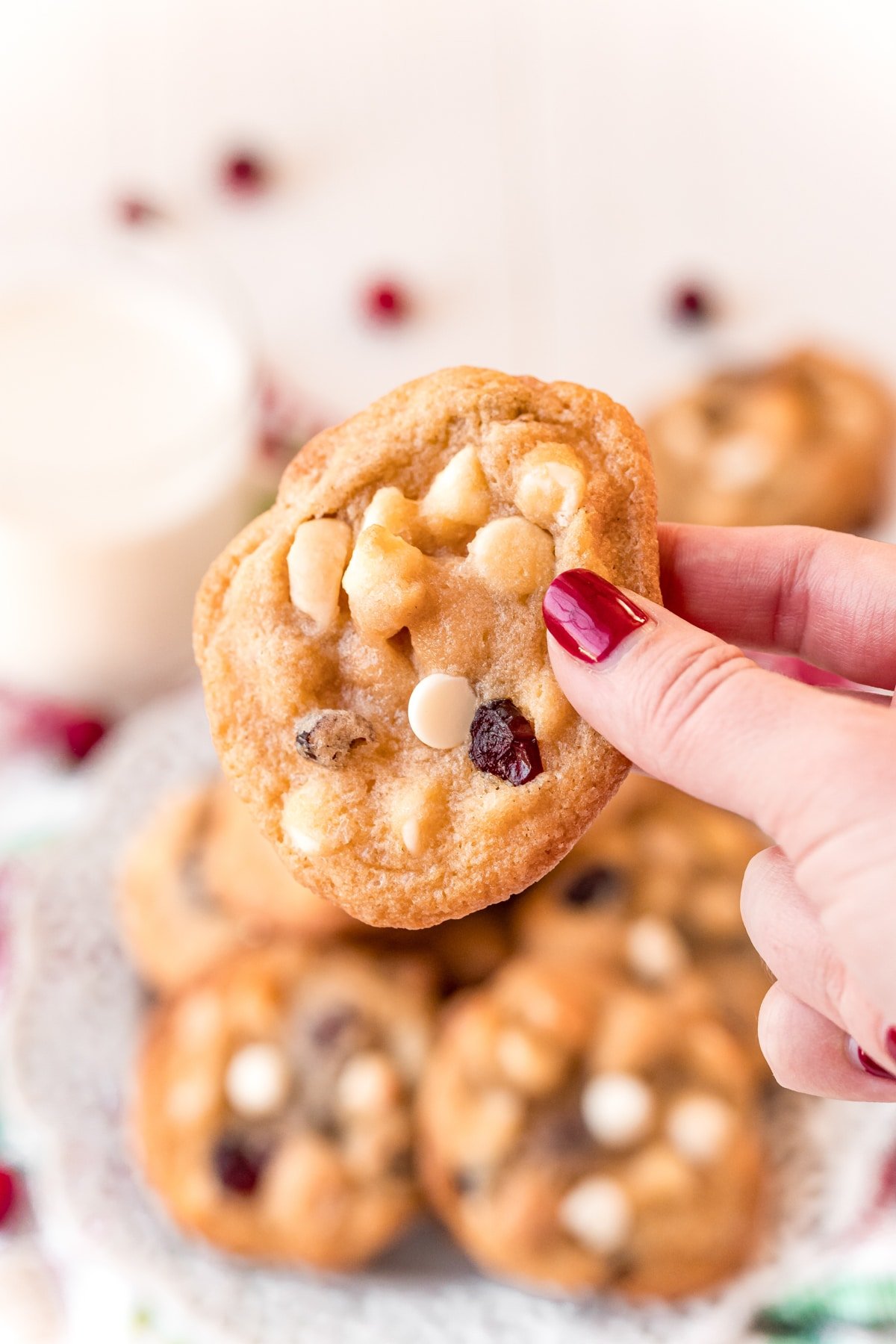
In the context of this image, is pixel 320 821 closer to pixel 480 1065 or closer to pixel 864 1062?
pixel 864 1062

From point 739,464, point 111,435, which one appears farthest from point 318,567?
point 739,464

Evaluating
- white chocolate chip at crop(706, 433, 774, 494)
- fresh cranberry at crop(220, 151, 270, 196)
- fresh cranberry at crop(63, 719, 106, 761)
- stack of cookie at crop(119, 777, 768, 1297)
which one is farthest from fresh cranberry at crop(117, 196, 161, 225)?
stack of cookie at crop(119, 777, 768, 1297)

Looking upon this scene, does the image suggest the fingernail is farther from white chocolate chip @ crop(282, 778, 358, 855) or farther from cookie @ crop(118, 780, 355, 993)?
cookie @ crop(118, 780, 355, 993)

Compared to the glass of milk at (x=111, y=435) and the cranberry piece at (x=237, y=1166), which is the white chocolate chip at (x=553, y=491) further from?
the cranberry piece at (x=237, y=1166)

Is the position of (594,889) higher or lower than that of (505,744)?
lower

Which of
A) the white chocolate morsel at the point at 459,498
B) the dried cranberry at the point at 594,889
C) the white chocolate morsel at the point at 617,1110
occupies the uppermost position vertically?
the white chocolate morsel at the point at 459,498

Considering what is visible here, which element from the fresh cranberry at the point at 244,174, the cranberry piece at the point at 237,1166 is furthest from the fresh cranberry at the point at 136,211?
the cranberry piece at the point at 237,1166
